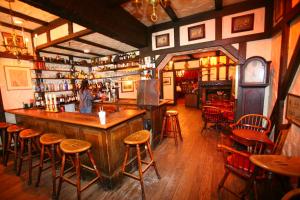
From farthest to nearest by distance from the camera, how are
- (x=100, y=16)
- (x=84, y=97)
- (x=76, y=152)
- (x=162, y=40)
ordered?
(x=162, y=40) → (x=84, y=97) → (x=100, y=16) → (x=76, y=152)

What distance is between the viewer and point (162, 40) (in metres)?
4.02

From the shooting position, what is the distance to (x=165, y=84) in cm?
907

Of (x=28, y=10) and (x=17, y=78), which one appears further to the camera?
(x=17, y=78)

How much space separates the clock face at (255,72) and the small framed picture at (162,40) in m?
2.16

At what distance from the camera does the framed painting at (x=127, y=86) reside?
611cm

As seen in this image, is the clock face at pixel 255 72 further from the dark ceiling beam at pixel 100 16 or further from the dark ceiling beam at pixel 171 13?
the dark ceiling beam at pixel 100 16

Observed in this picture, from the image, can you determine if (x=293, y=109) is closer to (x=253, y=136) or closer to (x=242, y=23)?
(x=253, y=136)

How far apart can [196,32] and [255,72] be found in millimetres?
1728

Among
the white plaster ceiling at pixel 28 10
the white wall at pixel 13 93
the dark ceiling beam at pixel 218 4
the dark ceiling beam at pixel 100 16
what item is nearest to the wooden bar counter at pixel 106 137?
the dark ceiling beam at pixel 100 16

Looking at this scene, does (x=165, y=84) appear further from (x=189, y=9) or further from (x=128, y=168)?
(x=128, y=168)

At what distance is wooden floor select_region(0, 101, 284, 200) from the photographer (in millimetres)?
1925

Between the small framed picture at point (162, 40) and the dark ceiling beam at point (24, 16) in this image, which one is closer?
the dark ceiling beam at point (24, 16)

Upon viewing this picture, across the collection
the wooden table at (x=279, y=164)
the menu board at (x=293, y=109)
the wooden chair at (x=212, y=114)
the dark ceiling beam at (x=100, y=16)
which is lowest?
the wooden chair at (x=212, y=114)

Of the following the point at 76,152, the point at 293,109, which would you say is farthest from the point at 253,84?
the point at 76,152
